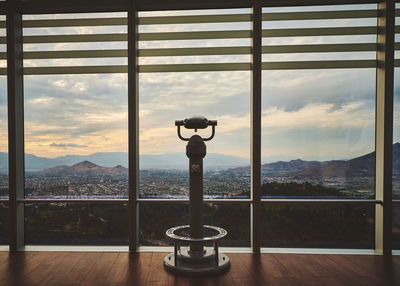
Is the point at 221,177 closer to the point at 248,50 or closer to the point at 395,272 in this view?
the point at 248,50

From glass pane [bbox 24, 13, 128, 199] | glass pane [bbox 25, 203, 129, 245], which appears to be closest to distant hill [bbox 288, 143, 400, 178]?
glass pane [bbox 24, 13, 128, 199]

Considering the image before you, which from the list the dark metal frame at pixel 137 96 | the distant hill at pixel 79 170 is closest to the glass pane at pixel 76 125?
the distant hill at pixel 79 170

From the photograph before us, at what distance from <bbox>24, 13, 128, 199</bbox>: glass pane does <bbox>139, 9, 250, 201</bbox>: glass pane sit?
278 millimetres

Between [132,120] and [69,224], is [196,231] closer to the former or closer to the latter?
[132,120]

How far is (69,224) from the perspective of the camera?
2.90 meters

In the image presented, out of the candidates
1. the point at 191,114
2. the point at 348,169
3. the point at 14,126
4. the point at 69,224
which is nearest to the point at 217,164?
the point at 191,114

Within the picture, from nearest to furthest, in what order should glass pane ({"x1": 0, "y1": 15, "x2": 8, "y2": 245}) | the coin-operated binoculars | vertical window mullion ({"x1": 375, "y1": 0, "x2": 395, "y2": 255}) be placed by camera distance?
the coin-operated binoculars
vertical window mullion ({"x1": 375, "y1": 0, "x2": 395, "y2": 255})
glass pane ({"x1": 0, "y1": 15, "x2": 8, "y2": 245})

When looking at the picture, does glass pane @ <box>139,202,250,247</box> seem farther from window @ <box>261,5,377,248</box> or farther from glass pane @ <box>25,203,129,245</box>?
glass pane @ <box>25,203,129,245</box>

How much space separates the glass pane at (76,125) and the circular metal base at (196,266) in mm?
1019

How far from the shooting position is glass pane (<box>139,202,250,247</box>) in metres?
2.80

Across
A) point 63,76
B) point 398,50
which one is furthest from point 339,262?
point 63,76

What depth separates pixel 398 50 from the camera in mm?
2746

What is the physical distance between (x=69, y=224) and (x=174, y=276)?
1519 mm

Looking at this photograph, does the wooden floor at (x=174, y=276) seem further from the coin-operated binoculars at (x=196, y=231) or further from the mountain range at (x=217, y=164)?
the mountain range at (x=217, y=164)
